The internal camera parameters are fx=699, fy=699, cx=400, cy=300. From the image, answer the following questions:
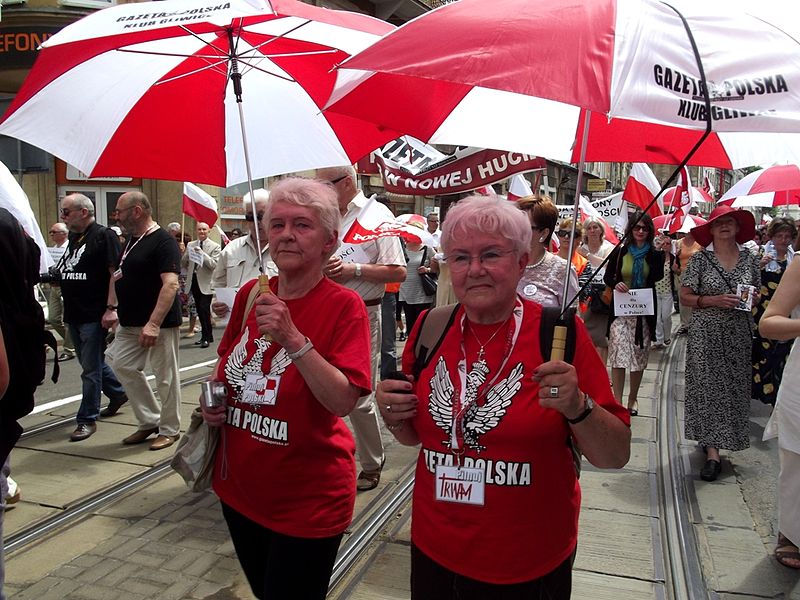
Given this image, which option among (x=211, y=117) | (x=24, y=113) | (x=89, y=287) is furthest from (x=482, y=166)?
(x=89, y=287)

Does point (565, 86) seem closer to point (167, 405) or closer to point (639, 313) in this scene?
point (167, 405)

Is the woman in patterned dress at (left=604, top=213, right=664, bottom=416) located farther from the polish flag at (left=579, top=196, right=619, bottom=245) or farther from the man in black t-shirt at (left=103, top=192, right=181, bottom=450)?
the man in black t-shirt at (left=103, top=192, right=181, bottom=450)

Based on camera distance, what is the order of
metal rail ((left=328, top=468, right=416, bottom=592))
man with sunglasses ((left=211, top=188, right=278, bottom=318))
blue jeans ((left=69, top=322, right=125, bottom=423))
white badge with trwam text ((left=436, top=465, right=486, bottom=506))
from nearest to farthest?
white badge with trwam text ((left=436, top=465, right=486, bottom=506)) → metal rail ((left=328, top=468, right=416, bottom=592)) → man with sunglasses ((left=211, top=188, right=278, bottom=318)) → blue jeans ((left=69, top=322, right=125, bottom=423))

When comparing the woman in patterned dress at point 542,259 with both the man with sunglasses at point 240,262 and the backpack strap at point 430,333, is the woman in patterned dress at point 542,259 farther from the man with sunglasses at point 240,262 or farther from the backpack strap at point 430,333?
the backpack strap at point 430,333

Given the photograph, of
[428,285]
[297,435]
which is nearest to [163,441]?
[297,435]

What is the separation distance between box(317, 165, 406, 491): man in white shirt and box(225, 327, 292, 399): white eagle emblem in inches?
83.0

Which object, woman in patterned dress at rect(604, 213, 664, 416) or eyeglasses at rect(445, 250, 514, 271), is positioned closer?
eyeglasses at rect(445, 250, 514, 271)

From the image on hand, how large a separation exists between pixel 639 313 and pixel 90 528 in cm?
496

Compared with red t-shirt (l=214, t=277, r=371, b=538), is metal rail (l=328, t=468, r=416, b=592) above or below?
below

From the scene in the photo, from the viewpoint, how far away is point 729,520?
14.7ft

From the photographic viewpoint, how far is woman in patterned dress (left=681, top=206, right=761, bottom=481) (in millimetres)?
5215

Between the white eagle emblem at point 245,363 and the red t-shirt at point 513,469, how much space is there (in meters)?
0.59

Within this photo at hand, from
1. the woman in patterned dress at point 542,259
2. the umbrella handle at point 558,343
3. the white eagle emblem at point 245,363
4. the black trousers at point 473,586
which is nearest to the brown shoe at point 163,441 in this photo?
the woman in patterned dress at point 542,259

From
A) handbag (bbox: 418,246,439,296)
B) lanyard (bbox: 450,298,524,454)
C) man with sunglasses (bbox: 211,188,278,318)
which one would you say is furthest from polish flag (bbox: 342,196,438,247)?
handbag (bbox: 418,246,439,296)
